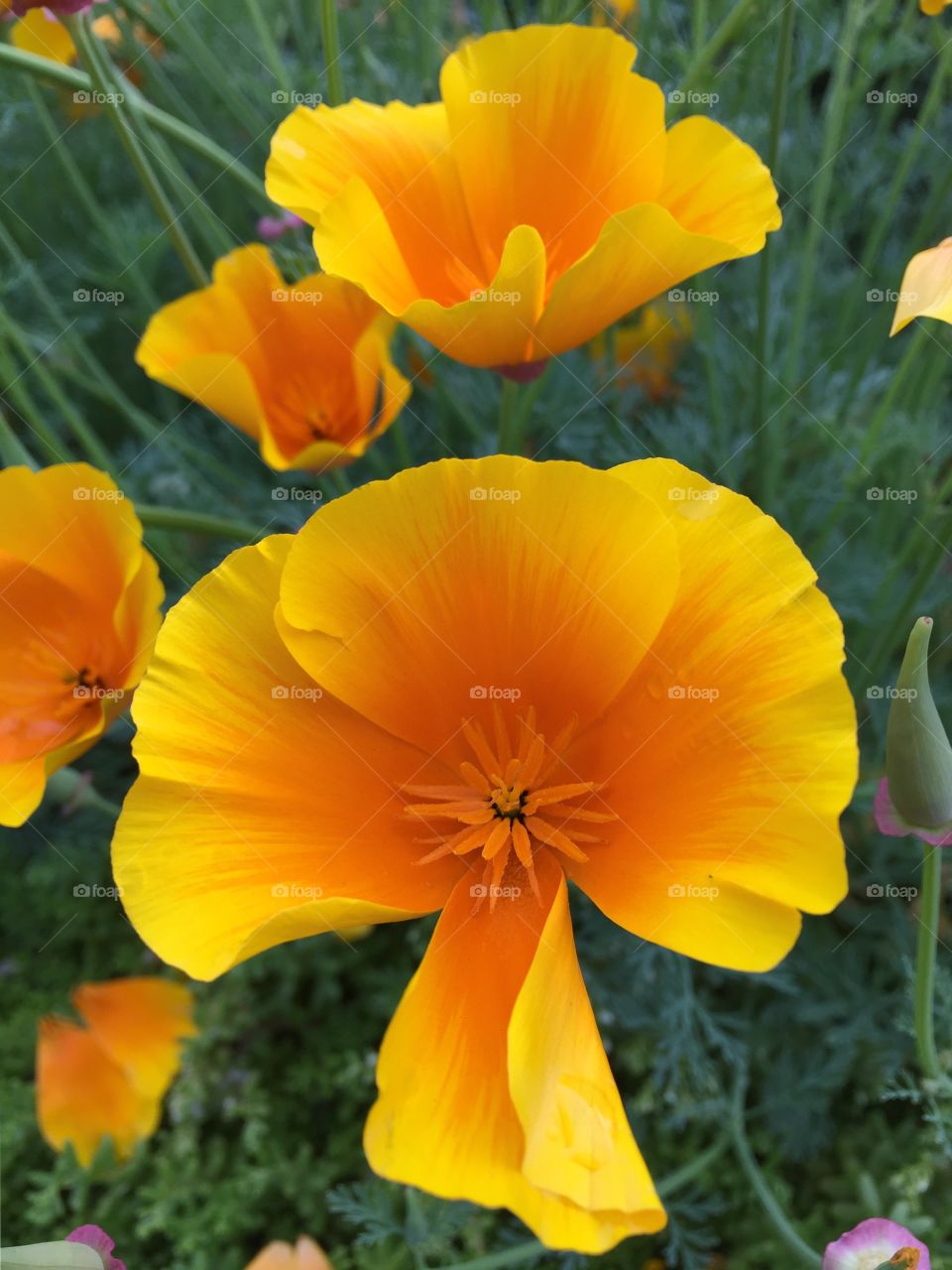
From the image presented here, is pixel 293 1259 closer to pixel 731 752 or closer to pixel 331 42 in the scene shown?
pixel 731 752

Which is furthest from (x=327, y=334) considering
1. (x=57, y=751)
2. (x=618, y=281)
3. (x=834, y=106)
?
(x=834, y=106)

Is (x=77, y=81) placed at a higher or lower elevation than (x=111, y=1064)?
higher

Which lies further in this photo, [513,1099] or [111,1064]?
[111,1064]

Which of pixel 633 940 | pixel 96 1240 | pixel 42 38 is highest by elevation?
pixel 42 38

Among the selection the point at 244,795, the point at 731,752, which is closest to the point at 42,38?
the point at 244,795

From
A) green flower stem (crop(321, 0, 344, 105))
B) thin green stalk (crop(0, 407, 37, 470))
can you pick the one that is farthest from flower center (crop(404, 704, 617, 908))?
green flower stem (crop(321, 0, 344, 105))

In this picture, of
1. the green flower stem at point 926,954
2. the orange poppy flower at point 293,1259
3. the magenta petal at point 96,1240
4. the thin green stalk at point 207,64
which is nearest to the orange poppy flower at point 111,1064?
the orange poppy flower at point 293,1259

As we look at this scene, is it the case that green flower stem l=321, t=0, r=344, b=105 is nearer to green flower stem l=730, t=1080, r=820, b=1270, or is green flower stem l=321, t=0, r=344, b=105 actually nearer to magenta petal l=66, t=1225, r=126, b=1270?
magenta petal l=66, t=1225, r=126, b=1270
